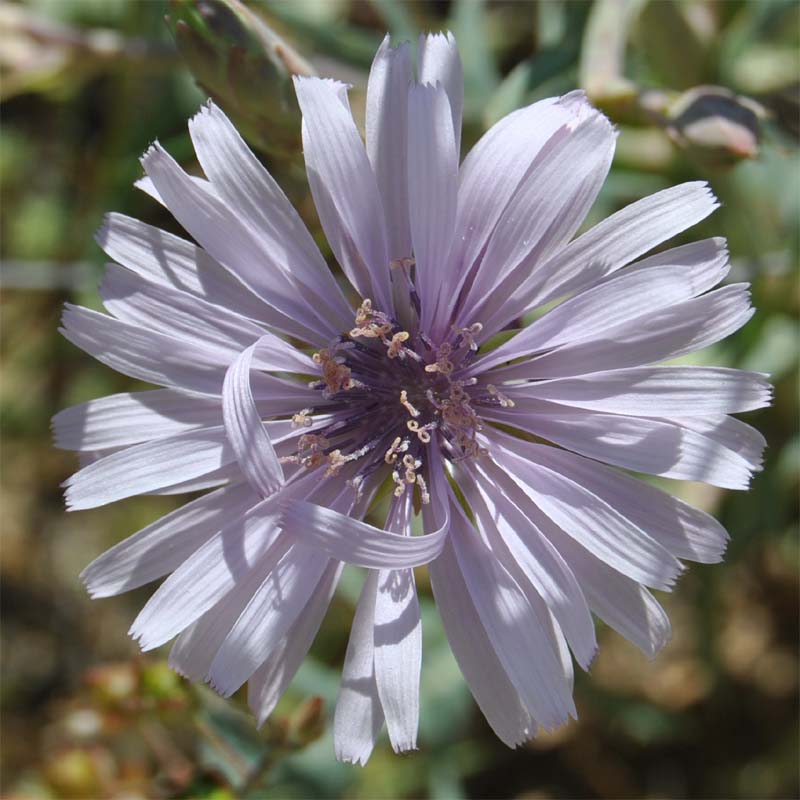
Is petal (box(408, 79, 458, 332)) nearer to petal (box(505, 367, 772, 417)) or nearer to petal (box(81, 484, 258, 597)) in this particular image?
petal (box(505, 367, 772, 417))

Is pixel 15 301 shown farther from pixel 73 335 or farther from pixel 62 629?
pixel 73 335

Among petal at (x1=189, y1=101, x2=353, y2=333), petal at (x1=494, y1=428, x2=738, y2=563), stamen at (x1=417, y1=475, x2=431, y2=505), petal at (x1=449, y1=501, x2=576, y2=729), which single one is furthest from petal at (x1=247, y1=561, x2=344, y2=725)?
petal at (x1=189, y1=101, x2=353, y2=333)

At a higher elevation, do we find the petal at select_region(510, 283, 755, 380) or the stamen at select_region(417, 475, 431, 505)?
the petal at select_region(510, 283, 755, 380)

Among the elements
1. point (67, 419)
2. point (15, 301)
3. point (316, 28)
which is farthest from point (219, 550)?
point (15, 301)

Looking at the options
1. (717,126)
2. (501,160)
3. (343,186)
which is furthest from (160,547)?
(717,126)

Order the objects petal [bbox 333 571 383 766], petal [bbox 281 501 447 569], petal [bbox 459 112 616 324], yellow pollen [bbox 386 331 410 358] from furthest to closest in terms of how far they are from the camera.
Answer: yellow pollen [bbox 386 331 410 358], petal [bbox 333 571 383 766], petal [bbox 459 112 616 324], petal [bbox 281 501 447 569]

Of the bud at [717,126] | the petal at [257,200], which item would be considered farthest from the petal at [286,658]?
the bud at [717,126]
